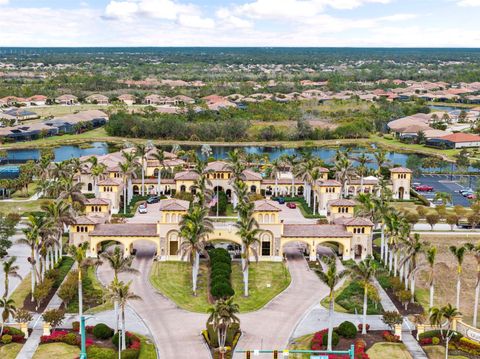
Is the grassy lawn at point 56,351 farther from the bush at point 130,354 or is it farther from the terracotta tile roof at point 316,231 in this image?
the terracotta tile roof at point 316,231

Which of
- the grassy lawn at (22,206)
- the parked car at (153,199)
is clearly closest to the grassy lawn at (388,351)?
the parked car at (153,199)

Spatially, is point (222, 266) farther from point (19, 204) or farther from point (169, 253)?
point (19, 204)

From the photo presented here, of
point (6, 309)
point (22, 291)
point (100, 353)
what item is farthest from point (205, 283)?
point (6, 309)

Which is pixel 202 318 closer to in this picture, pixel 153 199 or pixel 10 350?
pixel 10 350

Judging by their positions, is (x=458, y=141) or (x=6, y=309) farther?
(x=458, y=141)

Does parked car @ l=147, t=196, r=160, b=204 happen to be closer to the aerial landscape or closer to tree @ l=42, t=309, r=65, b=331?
the aerial landscape

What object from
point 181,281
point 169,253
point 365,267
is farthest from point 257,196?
point 365,267

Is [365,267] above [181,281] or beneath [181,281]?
above
